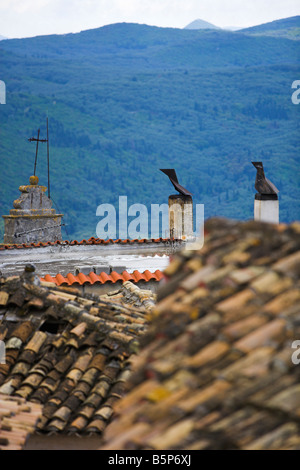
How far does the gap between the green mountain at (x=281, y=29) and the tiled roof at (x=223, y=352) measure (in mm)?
151555

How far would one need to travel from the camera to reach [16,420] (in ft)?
16.5

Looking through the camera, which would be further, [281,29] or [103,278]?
[281,29]

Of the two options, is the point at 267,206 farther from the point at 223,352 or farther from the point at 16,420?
the point at 223,352

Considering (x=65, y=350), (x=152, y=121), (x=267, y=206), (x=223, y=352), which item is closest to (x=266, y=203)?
(x=267, y=206)

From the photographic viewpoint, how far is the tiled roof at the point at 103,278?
14.3m

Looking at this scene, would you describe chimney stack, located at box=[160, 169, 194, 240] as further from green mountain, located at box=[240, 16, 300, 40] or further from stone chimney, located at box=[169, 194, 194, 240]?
green mountain, located at box=[240, 16, 300, 40]

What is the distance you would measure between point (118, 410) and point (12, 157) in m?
85.0

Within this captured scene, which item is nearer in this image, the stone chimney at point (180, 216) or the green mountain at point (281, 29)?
the stone chimney at point (180, 216)

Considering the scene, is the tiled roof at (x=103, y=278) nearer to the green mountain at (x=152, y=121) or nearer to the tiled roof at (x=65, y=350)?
the tiled roof at (x=65, y=350)

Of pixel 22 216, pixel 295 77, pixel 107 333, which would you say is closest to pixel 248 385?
pixel 107 333

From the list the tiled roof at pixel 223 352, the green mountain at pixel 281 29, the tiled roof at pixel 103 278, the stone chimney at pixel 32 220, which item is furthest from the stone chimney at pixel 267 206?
the green mountain at pixel 281 29

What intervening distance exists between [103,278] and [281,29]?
500ft

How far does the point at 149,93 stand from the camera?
127 meters
